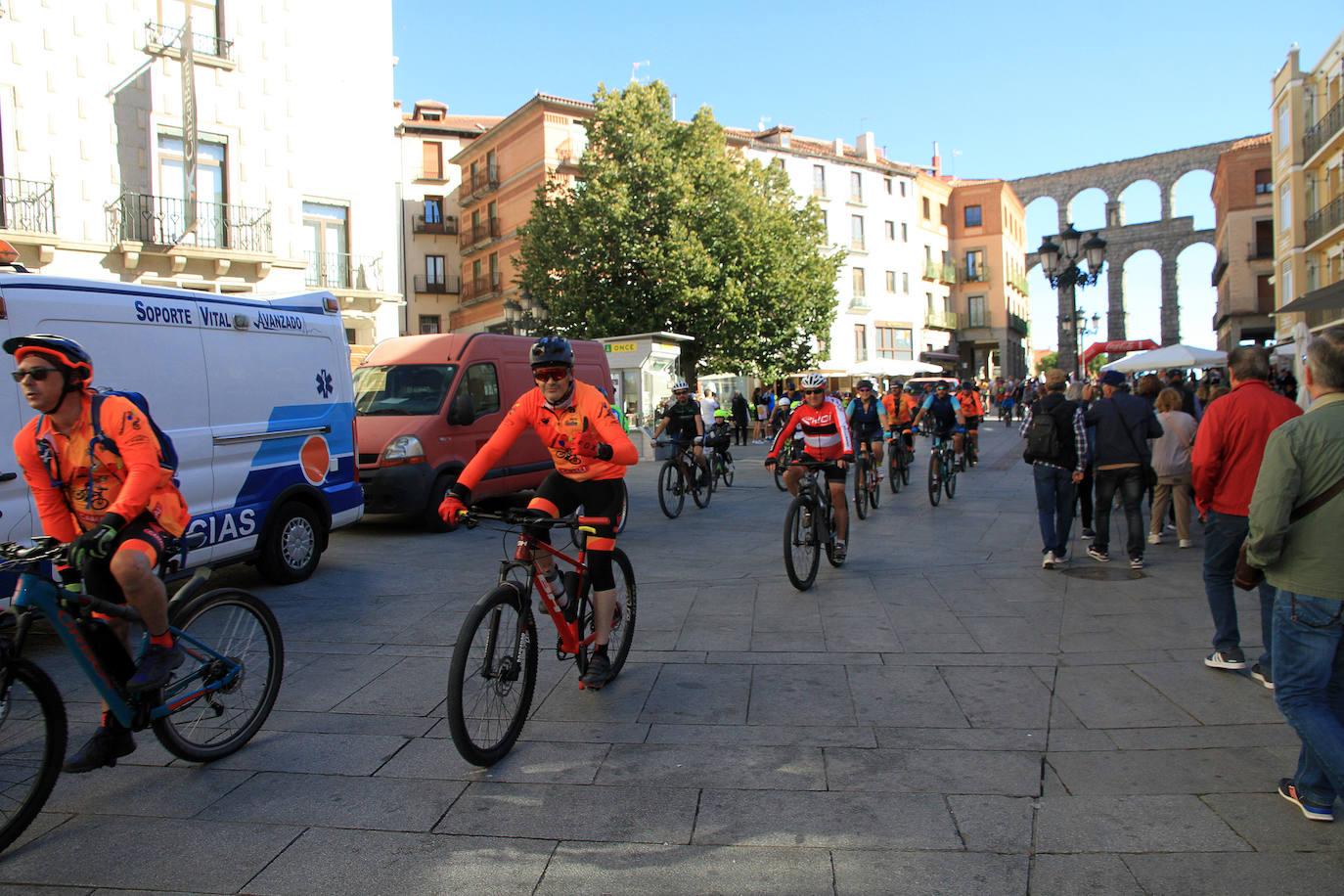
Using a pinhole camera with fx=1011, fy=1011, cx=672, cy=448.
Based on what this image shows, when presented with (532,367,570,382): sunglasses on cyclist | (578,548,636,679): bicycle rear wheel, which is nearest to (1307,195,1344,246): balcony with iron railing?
(578,548,636,679): bicycle rear wheel

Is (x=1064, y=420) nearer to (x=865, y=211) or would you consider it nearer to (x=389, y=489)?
(x=389, y=489)

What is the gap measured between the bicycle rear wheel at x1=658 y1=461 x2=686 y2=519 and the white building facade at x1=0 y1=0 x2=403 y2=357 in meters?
13.4

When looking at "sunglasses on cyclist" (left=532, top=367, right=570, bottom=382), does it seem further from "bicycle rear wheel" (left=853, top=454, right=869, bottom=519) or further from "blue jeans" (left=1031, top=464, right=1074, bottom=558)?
"bicycle rear wheel" (left=853, top=454, right=869, bottom=519)

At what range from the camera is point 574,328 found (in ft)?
111

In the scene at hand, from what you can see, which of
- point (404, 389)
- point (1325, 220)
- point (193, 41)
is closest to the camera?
point (404, 389)

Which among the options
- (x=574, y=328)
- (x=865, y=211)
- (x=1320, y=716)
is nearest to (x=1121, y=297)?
(x=865, y=211)

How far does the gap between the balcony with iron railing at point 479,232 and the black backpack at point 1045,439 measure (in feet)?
129

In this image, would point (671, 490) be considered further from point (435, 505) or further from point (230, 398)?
point (230, 398)

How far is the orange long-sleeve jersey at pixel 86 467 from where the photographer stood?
3887 millimetres

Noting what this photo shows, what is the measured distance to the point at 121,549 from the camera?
3.82 meters

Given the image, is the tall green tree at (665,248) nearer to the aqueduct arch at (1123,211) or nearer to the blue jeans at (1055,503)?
the blue jeans at (1055,503)

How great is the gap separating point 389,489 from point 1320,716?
947 centimetres

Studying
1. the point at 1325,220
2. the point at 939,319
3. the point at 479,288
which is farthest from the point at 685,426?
the point at 939,319

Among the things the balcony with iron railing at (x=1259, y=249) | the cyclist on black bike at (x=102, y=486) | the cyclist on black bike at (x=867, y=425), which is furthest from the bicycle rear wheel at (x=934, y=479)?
the balcony with iron railing at (x=1259, y=249)
